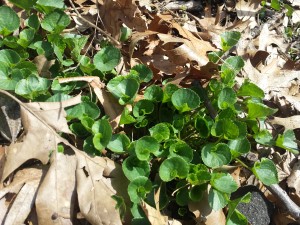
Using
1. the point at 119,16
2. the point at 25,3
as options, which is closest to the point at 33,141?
the point at 25,3

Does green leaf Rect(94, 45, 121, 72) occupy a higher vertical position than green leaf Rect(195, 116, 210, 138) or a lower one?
higher

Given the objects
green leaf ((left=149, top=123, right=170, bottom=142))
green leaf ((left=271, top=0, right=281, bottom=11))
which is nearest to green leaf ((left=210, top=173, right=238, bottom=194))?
green leaf ((left=149, top=123, right=170, bottom=142))

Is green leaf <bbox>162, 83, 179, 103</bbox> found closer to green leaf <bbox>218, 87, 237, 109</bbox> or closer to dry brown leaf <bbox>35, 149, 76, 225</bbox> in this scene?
green leaf <bbox>218, 87, 237, 109</bbox>

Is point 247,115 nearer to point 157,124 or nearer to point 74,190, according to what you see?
point 157,124

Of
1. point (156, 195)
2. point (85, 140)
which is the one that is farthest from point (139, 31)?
point (156, 195)

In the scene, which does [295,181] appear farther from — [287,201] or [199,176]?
[199,176]
